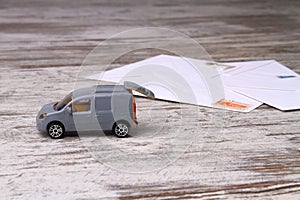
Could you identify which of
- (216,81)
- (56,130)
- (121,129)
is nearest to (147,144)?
(121,129)

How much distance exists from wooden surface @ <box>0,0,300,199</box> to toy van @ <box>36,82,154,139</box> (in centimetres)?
3

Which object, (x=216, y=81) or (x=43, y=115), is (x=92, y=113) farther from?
(x=216, y=81)

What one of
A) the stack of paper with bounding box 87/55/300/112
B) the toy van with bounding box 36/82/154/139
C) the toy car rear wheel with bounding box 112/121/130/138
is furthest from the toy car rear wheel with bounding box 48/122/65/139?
the stack of paper with bounding box 87/55/300/112

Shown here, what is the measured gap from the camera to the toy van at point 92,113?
117 centimetres

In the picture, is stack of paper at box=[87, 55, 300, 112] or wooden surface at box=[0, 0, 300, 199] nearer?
wooden surface at box=[0, 0, 300, 199]

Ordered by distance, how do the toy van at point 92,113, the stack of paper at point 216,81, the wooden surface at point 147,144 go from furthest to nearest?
the stack of paper at point 216,81 → the toy van at point 92,113 → the wooden surface at point 147,144

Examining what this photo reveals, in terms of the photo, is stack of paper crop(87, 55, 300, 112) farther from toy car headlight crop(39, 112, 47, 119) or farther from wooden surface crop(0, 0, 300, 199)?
toy car headlight crop(39, 112, 47, 119)

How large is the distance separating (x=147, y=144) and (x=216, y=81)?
56cm

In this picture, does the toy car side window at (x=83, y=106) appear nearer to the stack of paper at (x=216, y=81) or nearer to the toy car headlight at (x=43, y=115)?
the toy car headlight at (x=43, y=115)

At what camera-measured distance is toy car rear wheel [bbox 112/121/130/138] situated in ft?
3.93

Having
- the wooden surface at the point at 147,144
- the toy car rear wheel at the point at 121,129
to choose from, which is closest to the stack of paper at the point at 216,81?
the wooden surface at the point at 147,144

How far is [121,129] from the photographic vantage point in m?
1.20

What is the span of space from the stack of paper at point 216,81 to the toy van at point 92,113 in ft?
1.06

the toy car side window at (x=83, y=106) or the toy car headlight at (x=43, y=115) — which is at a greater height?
the toy car side window at (x=83, y=106)
